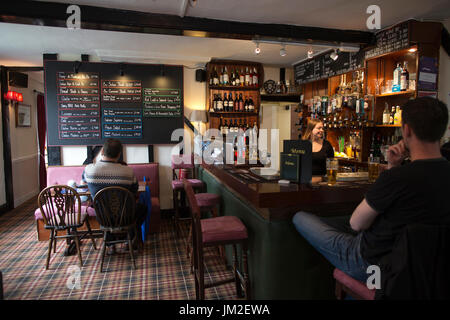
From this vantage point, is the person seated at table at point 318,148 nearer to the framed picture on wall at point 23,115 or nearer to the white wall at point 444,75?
the white wall at point 444,75

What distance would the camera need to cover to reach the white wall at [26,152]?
6.34 m

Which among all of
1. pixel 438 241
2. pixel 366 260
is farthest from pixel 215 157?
pixel 438 241

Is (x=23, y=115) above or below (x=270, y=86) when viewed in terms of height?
below

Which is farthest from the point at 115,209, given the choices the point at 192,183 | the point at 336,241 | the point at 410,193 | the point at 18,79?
the point at 18,79

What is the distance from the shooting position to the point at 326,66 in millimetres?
5324

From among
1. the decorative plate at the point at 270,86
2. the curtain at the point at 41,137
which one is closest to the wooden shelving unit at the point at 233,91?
the decorative plate at the point at 270,86

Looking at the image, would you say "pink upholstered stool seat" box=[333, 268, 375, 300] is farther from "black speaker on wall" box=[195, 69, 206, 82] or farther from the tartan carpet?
"black speaker on wall" box=[195, 69, 206, 82]

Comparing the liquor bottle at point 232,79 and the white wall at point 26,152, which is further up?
the liquor bottle at point 232,79

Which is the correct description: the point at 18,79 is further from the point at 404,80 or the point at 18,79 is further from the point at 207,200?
the point at 404,80

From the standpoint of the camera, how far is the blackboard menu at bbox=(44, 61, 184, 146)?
5230 mm

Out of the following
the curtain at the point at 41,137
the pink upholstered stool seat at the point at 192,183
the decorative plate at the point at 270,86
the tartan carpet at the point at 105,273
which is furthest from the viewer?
the curtain at the point at 41,137

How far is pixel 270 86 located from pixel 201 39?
7.44ft
